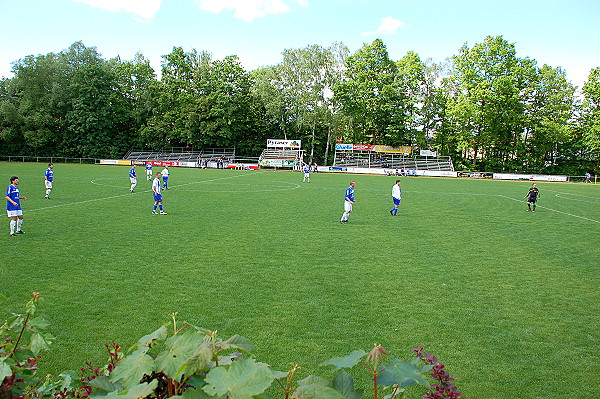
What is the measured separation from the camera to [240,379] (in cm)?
133

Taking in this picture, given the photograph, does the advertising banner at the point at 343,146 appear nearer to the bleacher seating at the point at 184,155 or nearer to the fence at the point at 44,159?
the bleacher seating at the point at 184,155

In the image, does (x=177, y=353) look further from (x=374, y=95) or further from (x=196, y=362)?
(x=374, y=95)

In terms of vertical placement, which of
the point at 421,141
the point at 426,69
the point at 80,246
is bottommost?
the point at 80,246

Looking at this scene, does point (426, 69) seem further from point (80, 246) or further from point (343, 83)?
point (80, 246)

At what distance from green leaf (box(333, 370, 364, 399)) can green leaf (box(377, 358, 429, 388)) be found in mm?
132

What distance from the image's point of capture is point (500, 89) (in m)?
57.1

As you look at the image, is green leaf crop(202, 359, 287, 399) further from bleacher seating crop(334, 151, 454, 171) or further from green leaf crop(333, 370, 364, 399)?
bleacher seating crop(334, 151, 454, 171)

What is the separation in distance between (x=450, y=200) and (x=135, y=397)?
26759 mm

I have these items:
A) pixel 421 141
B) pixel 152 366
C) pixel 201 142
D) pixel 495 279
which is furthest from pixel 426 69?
pixel 152 366

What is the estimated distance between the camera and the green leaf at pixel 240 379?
50.4 inches

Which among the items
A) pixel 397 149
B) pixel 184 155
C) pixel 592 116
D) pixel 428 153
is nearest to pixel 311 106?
pixel 397 149

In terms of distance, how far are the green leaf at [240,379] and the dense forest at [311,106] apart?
62.7 m

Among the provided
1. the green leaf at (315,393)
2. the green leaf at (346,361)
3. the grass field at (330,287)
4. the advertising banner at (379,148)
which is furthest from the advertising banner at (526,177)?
the green leaf at (315,393)

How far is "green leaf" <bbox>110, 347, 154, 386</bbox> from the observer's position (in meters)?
1.46
